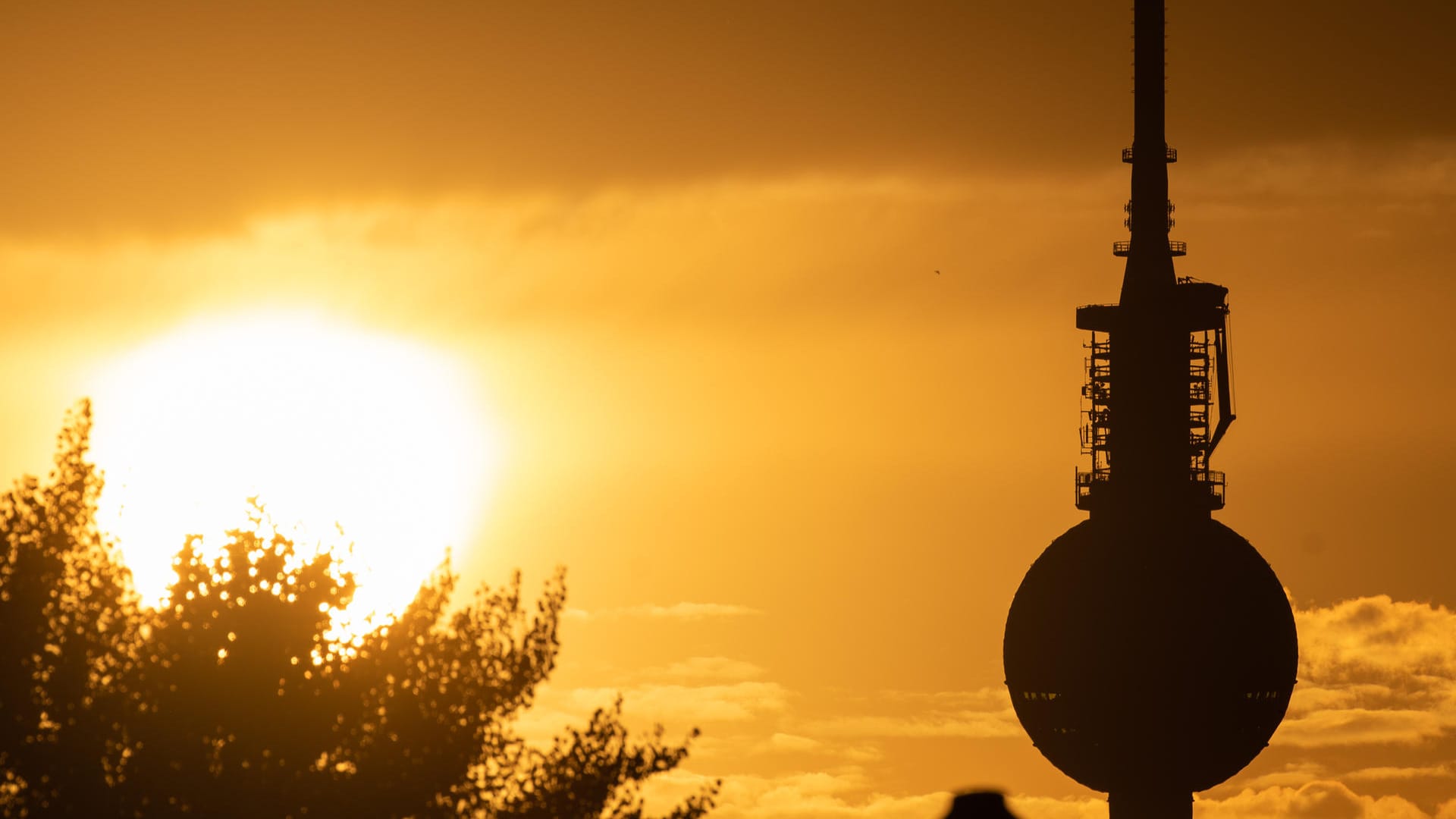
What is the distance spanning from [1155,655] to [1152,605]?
256 cm

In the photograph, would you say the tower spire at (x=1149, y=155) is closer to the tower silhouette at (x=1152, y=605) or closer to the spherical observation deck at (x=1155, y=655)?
the tower silhouette at (x=1152, y=605)

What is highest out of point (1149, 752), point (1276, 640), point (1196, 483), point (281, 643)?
point (1196, 483)

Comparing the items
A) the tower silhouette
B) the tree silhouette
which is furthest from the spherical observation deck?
the tree silhouette

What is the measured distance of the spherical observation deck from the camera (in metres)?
99.2

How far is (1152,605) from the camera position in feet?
328

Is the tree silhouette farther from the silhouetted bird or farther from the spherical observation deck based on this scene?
the spherical observation deck

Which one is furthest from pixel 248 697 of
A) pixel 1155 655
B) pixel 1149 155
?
pixel 1149 155

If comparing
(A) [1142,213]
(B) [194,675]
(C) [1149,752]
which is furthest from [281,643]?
(A) [1142,213]

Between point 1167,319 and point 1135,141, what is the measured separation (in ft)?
43.0

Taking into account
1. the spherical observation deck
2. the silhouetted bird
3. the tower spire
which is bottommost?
the silhouetted bird

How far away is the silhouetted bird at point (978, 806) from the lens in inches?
1241

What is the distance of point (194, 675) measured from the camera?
37156mm

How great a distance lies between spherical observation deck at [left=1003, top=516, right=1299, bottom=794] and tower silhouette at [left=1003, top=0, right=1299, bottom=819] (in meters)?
0.08

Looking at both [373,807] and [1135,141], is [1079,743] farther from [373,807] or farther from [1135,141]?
[373,807]
